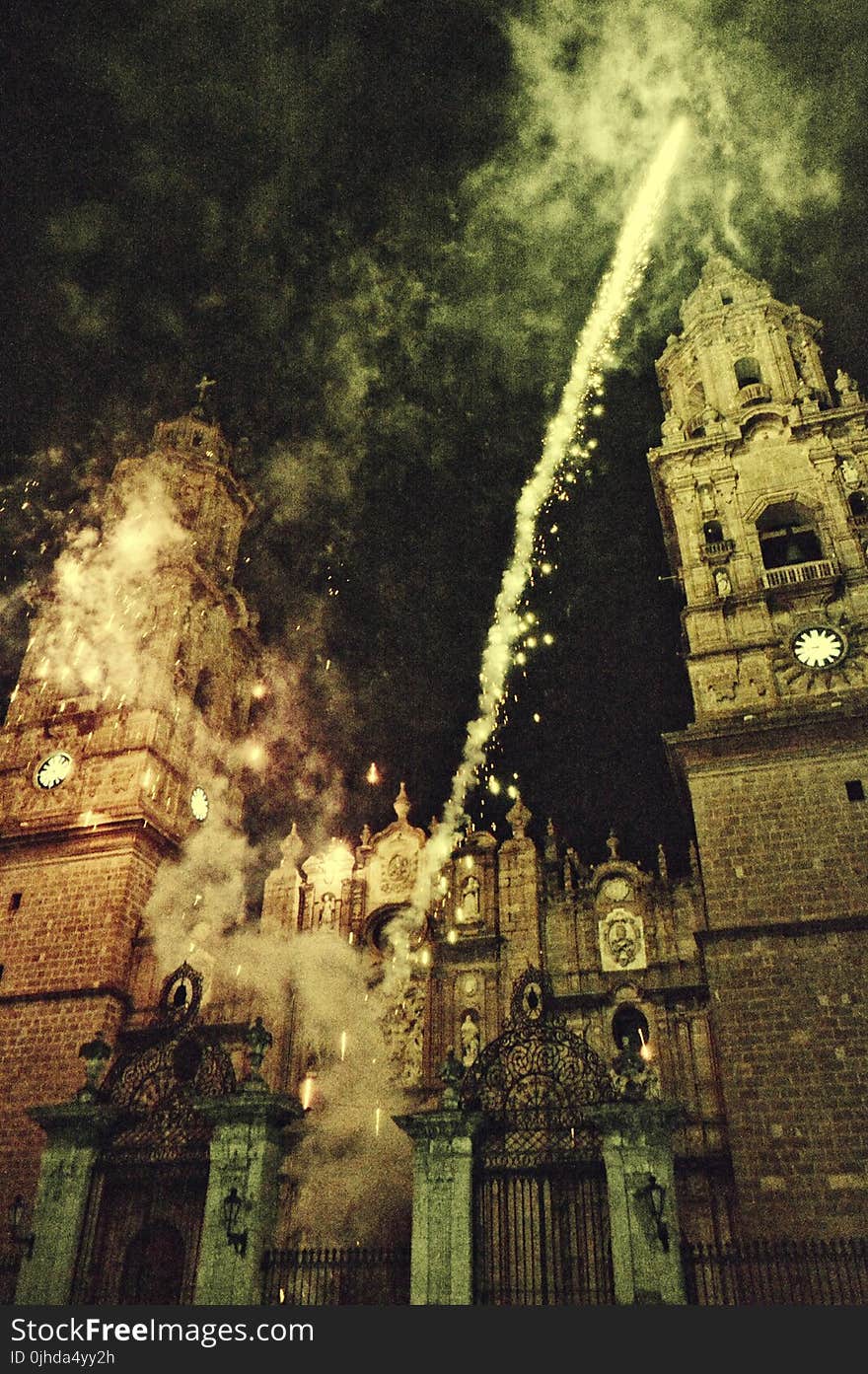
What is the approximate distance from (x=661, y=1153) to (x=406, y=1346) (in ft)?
13.8

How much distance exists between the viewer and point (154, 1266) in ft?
63.4

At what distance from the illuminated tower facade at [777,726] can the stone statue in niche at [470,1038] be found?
19.6 feet

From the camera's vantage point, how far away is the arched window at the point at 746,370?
108 ft

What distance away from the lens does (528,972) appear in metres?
18.9

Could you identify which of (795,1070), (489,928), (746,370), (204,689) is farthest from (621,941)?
(746,370)

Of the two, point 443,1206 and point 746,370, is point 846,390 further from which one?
point 443,1206

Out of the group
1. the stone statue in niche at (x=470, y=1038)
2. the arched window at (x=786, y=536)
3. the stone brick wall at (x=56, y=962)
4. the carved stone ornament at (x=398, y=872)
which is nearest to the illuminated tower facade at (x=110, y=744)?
the stone brick wall at (x=56, y=962)

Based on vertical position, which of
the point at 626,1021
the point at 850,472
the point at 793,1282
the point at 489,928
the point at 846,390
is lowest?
the point at 793,1282

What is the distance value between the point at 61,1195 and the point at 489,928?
501 inches

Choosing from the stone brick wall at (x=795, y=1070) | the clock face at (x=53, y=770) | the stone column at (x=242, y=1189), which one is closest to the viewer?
the stone column at (x=242, y=1189)

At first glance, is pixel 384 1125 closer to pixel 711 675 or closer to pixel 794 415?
pixel 711 675

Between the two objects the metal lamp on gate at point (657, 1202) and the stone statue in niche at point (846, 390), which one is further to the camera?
the stone statue in niche at point (846, 390)

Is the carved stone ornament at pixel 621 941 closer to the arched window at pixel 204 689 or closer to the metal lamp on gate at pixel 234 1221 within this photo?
the metal lamp on gate at pixel 234 1221

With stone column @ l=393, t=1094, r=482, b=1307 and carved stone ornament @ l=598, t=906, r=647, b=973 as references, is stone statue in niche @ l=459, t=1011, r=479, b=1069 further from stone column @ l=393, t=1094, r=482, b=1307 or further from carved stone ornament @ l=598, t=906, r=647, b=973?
stone column @ l=393, t=1094, r=482, b=1307
